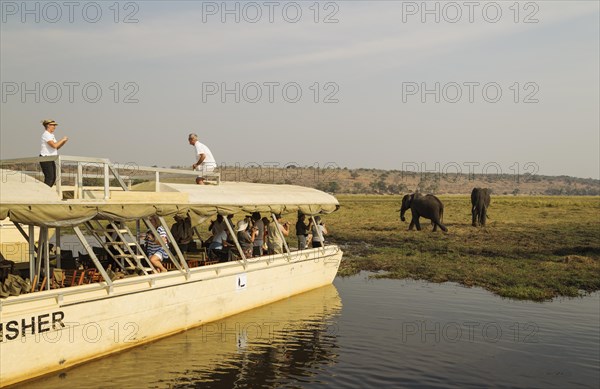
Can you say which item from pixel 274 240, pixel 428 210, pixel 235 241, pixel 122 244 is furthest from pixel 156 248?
pixel 428 210

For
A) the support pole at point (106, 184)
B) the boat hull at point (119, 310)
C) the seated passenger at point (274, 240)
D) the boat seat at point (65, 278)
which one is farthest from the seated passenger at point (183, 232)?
the support pole at point (106, 184)

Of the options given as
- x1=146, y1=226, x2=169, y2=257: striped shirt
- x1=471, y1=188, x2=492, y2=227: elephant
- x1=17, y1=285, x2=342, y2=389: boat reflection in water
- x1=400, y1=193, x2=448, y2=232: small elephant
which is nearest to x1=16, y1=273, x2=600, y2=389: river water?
x1=17, y1=285, x2=342, y2=389: boat reflection in water

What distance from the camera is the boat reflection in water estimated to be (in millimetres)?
11117

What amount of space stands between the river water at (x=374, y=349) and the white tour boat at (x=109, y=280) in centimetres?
39

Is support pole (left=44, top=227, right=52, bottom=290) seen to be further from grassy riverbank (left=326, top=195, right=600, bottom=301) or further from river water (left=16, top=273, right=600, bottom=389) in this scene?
grassy riverbank (left=326, top=195, right=600, bottom=301)

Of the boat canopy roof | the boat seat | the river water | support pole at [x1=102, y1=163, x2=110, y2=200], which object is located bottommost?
the river water

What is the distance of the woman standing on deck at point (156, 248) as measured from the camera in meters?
14.5

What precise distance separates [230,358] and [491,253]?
17.9m

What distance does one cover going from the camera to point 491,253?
27.6 metres

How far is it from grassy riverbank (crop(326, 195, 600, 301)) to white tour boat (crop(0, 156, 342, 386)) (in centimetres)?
742

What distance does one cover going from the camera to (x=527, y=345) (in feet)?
45.9

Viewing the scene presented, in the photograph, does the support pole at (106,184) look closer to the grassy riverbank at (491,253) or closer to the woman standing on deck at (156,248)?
the woman standing on deck at (156,248)

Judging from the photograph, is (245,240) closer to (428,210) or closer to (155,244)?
(155,244)

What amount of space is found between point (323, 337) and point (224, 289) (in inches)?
107
